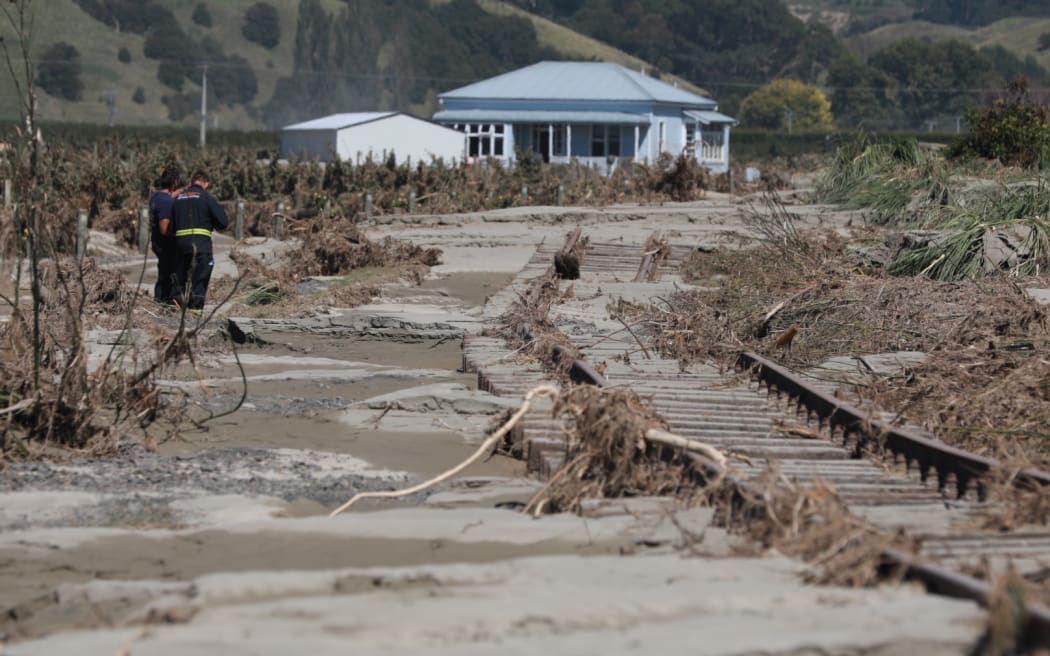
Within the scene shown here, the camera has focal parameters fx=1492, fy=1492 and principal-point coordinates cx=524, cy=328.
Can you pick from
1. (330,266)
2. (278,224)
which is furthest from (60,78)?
(330,266)

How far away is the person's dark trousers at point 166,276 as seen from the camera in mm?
14305

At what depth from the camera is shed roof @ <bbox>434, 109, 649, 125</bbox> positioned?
6147 centimetres

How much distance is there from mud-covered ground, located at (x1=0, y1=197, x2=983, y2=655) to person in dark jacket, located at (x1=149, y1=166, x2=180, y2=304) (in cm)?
415

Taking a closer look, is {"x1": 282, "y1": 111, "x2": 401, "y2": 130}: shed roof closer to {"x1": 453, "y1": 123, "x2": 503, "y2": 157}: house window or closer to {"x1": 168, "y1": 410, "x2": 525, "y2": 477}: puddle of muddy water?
{"x1": 453, "y1": 123, "x2": 503, "y2": 157}: house window

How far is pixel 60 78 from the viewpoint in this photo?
336ft

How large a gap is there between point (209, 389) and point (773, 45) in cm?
13555

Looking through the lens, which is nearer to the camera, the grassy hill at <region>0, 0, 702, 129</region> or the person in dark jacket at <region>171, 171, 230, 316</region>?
the person in dark jacket at <region>171, 171, 230, 316</region>

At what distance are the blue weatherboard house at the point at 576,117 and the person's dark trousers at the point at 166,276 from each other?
45662mm

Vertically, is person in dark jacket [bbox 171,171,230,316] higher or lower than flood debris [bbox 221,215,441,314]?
higher

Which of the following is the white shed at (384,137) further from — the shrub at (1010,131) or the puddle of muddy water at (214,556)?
the puddle of muddy water at (214,556)

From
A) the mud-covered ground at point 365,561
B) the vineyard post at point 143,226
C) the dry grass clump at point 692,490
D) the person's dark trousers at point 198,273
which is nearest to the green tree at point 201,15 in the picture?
the vineyard post at point 143,226

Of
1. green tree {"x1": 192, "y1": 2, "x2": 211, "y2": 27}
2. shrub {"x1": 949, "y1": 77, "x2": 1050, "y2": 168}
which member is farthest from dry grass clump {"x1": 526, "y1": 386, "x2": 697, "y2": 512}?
green tree {"x1": 192, "y1": 2, "x2": 211, "y2": 27}

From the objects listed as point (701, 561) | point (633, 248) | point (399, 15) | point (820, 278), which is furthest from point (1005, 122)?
point (399, 15)

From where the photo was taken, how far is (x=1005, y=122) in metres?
30.1
